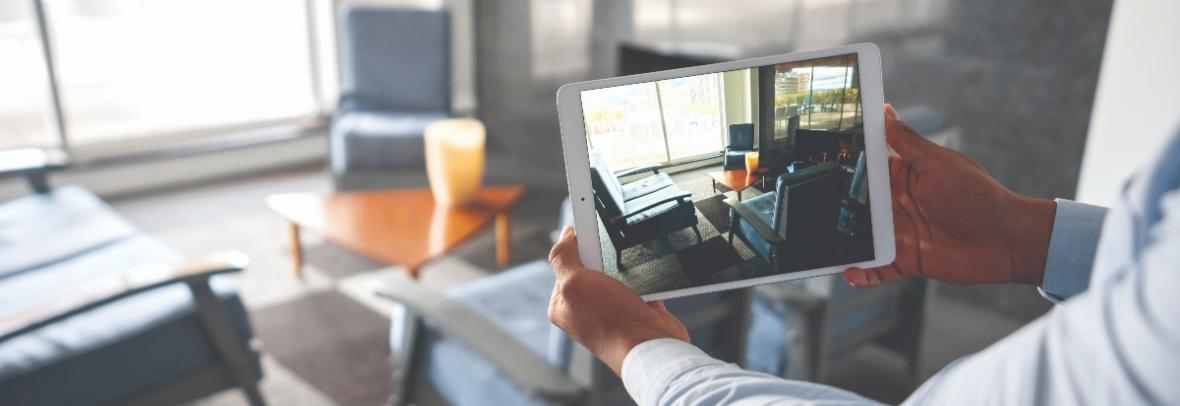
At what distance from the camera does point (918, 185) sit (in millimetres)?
789

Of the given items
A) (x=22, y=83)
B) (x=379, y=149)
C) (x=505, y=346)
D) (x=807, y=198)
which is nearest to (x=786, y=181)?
(x=807, y=198)

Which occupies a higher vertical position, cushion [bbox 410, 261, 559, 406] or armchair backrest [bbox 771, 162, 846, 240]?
armchair backrest [bbox 771, 162, 846, 240]

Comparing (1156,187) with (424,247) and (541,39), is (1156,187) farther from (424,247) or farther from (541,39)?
(541,39)

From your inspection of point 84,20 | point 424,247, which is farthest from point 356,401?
point 84,20

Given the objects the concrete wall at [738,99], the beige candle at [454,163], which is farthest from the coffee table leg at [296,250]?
the concrete wall at [738,99]

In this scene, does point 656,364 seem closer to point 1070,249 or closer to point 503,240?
→ point 1070,249

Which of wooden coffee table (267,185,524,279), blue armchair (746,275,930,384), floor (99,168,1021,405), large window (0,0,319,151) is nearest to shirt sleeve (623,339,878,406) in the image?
blue armchair (746,275,930,384)

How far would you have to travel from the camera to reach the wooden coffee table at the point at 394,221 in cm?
237

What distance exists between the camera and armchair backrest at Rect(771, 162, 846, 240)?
2.32 feet

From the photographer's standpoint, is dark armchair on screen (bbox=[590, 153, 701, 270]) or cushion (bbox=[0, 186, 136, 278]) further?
cushion (bbox=[0, 186, 136, 278])

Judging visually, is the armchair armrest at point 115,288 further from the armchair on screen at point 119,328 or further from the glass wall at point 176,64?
the glass wall at point 176,64

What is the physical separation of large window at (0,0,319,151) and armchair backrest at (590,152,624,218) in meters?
3.60

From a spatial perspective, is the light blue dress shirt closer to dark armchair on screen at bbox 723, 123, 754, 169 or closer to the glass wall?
dark armchair on screen at bbox 723, 123, 754, 169

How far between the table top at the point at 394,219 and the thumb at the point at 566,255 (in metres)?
1.61
